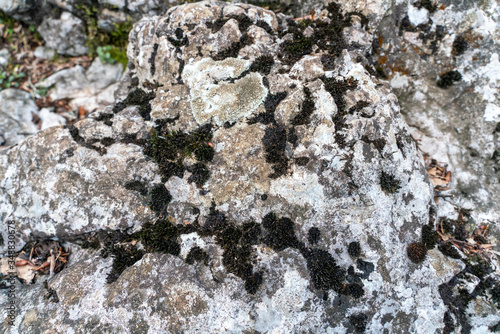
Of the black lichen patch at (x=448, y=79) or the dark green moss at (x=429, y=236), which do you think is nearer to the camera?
the dark green moss at (x=429, y=236)

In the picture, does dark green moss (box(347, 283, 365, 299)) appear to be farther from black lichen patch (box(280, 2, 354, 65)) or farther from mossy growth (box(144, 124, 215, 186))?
black lichen patch (box(280, 2, 354, 65))

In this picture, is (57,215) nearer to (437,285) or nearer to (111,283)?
(111,283)

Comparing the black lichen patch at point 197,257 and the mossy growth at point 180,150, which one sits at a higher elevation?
the mossy growth at point 180,150

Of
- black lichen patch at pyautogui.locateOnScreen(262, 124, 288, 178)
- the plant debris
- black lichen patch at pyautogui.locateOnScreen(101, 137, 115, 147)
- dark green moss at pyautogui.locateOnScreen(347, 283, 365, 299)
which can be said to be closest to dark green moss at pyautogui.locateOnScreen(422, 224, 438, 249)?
dark green moss at pyautogui.locateOnScreen(347, 283, 365, 299)

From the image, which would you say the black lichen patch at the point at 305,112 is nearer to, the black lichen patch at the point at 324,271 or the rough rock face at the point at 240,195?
the rough rock face at the point at 240,195

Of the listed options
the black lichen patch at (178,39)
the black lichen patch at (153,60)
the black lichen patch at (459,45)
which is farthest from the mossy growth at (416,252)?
the black lichen patch at (153,60)

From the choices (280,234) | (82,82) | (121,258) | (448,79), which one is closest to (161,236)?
(121,258)

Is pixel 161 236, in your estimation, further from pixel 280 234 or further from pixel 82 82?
pixel 82 82
